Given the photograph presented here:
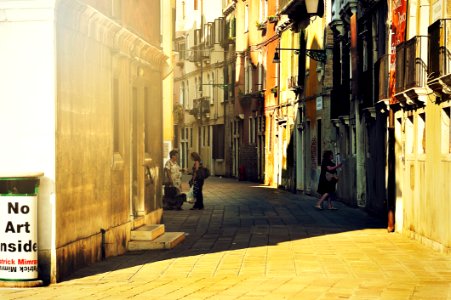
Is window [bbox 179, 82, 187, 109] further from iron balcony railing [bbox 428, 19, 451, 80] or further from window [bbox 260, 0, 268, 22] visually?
iron balcony railing [bbox 428, 19, 451, 80]

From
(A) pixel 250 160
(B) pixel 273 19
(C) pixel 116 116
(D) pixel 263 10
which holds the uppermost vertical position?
(D) pixel 263 10

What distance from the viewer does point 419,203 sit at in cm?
2109

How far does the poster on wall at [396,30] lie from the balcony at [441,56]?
360cm

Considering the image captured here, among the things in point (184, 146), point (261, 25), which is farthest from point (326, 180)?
point (184, 146)

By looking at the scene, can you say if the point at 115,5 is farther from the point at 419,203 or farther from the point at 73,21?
the point at 419,203

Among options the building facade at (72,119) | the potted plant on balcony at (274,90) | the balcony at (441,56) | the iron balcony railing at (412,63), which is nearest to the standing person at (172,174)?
the iron balcony railing at (412,63)

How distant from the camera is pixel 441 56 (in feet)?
61.8

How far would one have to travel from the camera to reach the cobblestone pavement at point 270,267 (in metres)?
13.0

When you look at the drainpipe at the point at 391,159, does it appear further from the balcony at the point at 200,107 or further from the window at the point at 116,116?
the balcony at the point at 200,107

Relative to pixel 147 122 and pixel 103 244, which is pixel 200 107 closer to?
pixel 147 122

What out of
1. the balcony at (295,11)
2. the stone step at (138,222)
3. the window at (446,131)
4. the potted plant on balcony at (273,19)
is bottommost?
the stone step at (138,222)

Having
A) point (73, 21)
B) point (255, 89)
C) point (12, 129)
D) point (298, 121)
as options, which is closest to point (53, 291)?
point (12, 129)

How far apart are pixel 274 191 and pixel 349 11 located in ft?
41.0

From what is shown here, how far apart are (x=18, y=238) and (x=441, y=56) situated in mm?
8395
